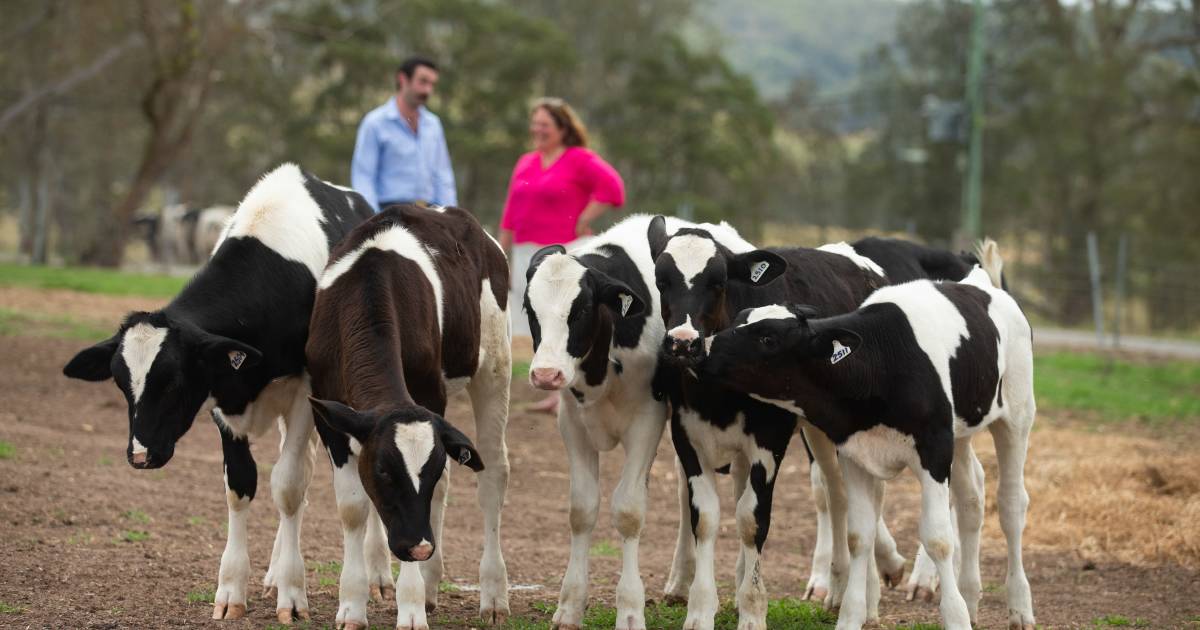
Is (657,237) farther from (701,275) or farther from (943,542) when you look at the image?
(943,542)

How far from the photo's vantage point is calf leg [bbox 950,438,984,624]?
7723mm

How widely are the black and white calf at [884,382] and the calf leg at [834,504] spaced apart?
55 centimetres

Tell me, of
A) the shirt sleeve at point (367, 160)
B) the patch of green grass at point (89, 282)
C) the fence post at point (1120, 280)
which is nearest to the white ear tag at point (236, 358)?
the shirt sleeve at point (367, 160)

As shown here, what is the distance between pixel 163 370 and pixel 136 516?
8.54 ft

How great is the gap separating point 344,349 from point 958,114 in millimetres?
25790

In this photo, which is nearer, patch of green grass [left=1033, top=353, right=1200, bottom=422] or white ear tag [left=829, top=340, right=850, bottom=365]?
white ear tag [left=829, top=340, right=850, bottom=365]

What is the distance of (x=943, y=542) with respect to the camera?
22.7 ft

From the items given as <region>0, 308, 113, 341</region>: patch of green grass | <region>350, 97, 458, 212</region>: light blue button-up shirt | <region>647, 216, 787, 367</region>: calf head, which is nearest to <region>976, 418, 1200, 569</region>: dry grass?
<region>647, 216, 787, 367</region>: calf head

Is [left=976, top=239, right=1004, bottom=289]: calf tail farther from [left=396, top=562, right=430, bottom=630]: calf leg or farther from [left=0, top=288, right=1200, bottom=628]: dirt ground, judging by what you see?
[left=396, top=562, right=430, bottom=630]: calf leg

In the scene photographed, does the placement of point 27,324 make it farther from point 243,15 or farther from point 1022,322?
point 243,15

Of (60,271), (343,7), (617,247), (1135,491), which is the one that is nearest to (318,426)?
(617,247)

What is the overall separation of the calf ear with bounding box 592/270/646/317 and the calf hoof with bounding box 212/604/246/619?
2466 mm

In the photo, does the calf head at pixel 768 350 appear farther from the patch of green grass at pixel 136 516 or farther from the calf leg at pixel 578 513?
the patch of green grass at pixel 136 516

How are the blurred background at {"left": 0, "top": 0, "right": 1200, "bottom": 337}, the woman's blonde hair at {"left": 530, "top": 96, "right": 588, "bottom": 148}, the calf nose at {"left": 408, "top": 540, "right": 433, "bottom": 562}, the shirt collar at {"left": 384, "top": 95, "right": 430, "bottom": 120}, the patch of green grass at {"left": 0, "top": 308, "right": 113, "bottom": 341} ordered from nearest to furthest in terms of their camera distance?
the calf nose at {"left": 408, "top": 540, "right": 433, "bottom": 562} < the shirt collar at {"left": 384, "top": 95, "right": 430, "bottom": 120} < the woman's blonde hair at {"left": 530, "top": 96, "right": 588, "bottom": 148} < the patch of green grass at {"left": 0, "top": 308, "right": 113, "bottom": 341} < the blurred background at {"left": 0, "top": 0, "right": 1200, "bottom": 337}
